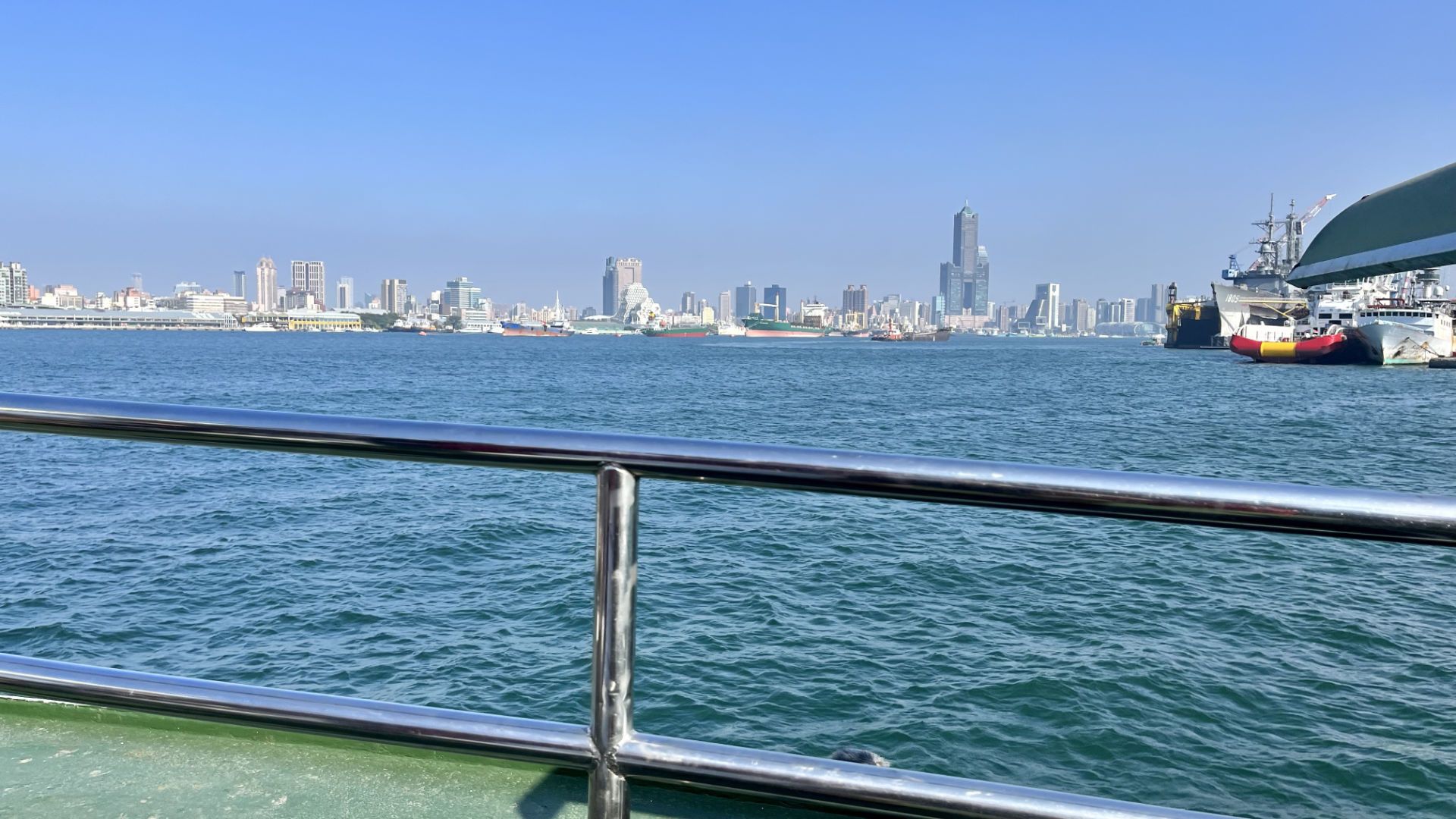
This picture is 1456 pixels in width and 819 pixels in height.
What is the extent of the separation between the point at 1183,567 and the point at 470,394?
33553 mm

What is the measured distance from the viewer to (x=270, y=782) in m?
1.57

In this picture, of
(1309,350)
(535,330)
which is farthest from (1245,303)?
(535,330)

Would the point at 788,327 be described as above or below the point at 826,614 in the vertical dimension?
above

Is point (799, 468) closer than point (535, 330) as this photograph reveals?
Yes

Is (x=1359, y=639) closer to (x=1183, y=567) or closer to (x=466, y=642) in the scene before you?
(x=1183, y=567)

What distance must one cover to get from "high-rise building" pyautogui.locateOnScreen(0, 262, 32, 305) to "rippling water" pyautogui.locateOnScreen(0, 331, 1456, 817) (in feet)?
537

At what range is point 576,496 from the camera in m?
17.9

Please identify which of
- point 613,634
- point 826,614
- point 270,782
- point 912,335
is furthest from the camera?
point 912,335

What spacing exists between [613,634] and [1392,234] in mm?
2677

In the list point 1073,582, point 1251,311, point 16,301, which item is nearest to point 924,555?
point 1073,582

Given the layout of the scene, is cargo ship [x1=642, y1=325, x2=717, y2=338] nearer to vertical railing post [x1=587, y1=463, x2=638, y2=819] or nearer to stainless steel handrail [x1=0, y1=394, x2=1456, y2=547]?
stainless steel handrail [x1=0, y1=394, x2=1456, y2=547]

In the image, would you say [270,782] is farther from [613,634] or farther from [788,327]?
[788,327]

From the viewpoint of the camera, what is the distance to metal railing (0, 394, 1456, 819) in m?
0.87

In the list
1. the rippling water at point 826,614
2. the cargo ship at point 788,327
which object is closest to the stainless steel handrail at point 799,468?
the rippling water at point 826,614
